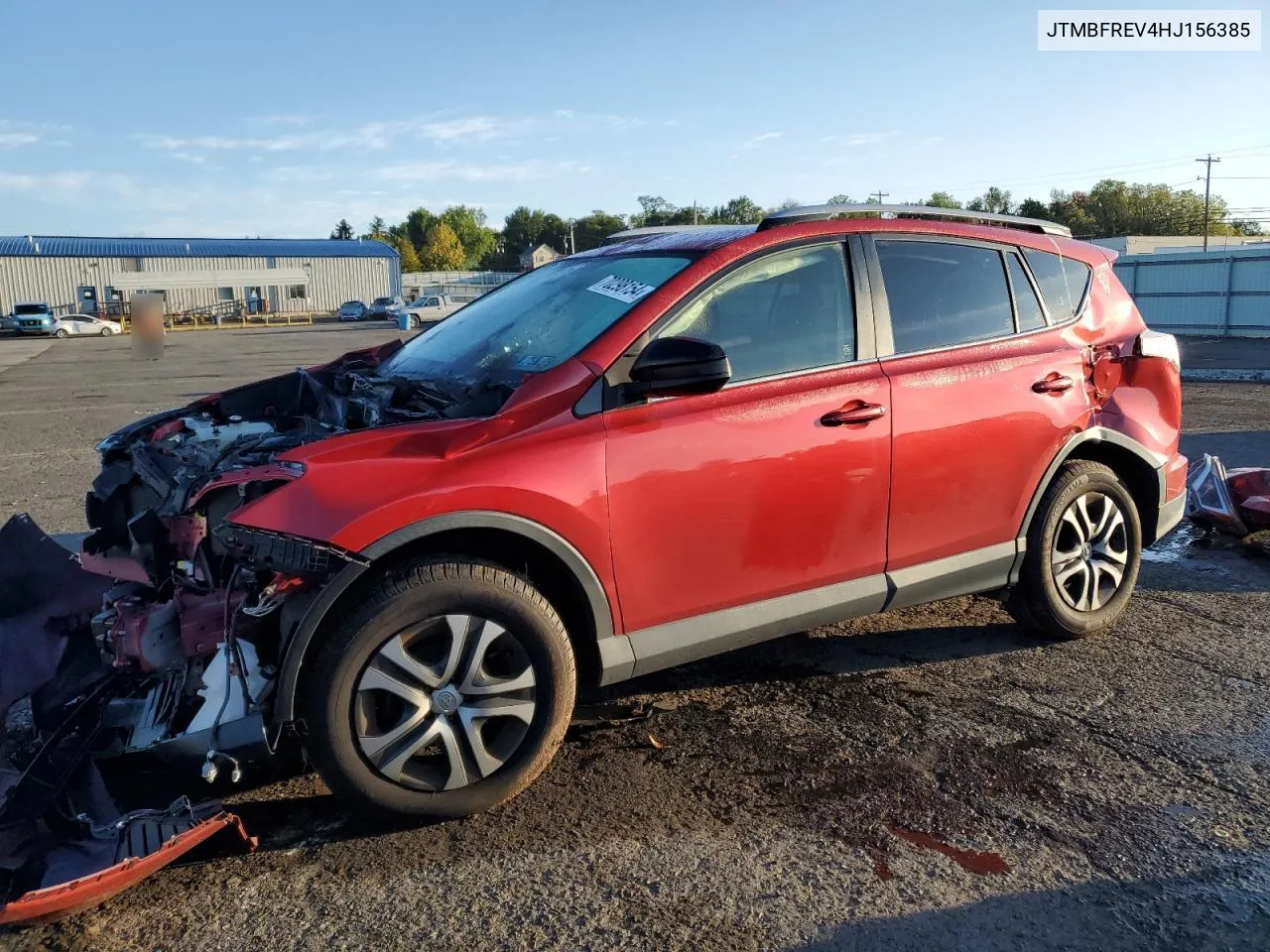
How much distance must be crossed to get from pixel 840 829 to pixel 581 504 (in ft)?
4.25

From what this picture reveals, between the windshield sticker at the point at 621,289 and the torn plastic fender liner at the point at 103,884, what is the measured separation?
6.99 feet

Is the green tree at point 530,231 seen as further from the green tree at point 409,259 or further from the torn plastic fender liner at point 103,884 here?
the torn plastic fender liner at point 103,884

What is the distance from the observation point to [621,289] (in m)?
3.58

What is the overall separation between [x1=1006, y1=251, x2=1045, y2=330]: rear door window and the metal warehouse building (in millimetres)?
59956

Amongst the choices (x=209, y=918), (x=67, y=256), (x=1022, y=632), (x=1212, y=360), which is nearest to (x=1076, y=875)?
(x=1022, y=632)

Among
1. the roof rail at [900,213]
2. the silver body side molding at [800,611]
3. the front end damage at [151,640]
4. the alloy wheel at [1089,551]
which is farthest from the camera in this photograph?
the alloy wheel at [1089,551]

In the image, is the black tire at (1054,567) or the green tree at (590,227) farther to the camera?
the green tree at (590,227)

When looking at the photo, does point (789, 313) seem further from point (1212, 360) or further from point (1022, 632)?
point (1212, 360)

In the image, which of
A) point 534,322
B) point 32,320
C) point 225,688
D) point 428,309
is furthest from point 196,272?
point 225,688

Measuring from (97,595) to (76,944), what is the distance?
73.7 inches

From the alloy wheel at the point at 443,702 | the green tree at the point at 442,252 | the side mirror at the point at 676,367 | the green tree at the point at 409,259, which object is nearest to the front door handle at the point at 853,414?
the side mirror at the point at 676,367

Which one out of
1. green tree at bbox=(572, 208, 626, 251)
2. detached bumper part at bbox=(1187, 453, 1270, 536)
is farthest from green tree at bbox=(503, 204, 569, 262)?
detached bumper part at bbox=(1187, 453, 1270, 536)

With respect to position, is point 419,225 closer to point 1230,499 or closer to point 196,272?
point 196,272

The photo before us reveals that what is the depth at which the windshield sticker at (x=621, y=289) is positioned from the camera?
3.44 m
